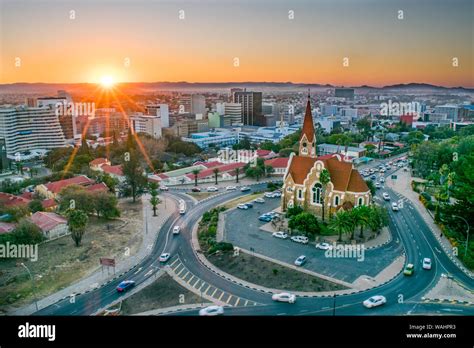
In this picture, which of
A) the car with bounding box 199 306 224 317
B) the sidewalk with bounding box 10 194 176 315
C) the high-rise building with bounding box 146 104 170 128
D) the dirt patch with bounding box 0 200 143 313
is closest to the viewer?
the car with bounding box 199 306 224 317

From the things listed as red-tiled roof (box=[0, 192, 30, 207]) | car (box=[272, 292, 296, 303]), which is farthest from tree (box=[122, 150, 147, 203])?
car (box=[272, 292, 296, 303])

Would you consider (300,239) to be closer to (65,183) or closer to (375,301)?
(375,301)

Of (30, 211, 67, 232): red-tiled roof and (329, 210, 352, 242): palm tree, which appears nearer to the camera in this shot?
(329, 210, 352, 242): palm tree

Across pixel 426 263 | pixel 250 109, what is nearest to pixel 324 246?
pixel 426 263

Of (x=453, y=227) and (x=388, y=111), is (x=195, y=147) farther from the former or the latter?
(x=388, y=111)

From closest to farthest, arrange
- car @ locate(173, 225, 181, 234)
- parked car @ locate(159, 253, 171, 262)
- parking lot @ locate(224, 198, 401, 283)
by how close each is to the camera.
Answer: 1. parking lot @ locate(224, 198, 401, 283)
2. parked car @ locate(159, 253, 171, 262)
3. car @ locate(173, 225, 181, 234)

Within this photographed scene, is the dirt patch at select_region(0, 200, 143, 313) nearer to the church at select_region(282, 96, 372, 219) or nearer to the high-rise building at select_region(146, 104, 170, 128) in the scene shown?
the church at select_region(282, 96, 372, 219)
